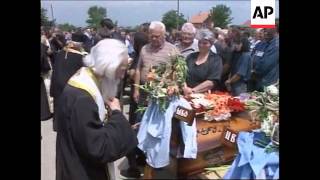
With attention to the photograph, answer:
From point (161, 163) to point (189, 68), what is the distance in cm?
52

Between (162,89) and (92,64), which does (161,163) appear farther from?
(92,64)

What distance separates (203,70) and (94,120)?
0.84 m

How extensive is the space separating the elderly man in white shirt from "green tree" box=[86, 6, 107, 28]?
404mm

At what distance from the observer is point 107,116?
2.15 meters

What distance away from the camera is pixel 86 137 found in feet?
6.51

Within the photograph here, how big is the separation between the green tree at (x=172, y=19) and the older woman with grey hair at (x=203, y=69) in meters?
0.20

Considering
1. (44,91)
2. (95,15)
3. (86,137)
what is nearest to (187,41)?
(95,15)

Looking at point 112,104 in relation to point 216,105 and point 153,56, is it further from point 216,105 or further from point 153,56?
point 153,56

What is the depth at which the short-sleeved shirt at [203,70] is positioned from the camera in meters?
2.66

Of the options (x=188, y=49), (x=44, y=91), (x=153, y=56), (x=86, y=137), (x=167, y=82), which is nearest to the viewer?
(x=86, y=137)

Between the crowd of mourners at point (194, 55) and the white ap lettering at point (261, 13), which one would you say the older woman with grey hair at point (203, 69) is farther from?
the white ap lettering at point (261, 13)

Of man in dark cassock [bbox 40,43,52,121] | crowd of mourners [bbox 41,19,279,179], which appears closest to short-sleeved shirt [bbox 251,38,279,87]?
crowd of mourners [bbox 41,19,279,179]
